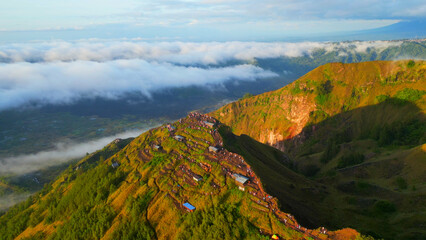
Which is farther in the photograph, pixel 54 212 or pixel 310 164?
pixel 310 164

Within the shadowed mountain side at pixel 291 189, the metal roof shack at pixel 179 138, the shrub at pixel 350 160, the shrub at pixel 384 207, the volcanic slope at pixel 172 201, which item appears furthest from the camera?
the shrub at pixel 350 160

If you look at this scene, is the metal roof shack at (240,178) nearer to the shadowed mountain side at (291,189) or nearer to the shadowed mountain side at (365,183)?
the shadowed mountain side at (291,189)

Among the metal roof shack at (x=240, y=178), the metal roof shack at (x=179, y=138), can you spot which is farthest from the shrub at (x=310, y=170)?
the metal roof shack at (x=240, y=178)

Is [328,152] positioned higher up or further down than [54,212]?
higher up

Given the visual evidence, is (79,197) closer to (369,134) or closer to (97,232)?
(97,232)

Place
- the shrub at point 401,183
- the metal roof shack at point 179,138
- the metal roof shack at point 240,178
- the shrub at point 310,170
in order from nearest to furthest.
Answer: the metal roof shack at point 240,178 → the shrub at point 401,183 → the metal roof shack at point 179,138 → the shrub at point 310,170

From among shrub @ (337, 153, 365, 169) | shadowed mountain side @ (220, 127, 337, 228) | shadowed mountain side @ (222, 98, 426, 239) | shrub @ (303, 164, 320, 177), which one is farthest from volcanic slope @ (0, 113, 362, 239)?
shrub @ (337, 153, 365, 169)

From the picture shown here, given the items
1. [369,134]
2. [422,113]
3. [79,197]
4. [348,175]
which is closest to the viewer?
[79,197]

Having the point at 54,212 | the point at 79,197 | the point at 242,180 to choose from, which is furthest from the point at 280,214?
the point at 54,212

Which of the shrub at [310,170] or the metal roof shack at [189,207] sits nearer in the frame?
the metal roof shack at [189,207]
